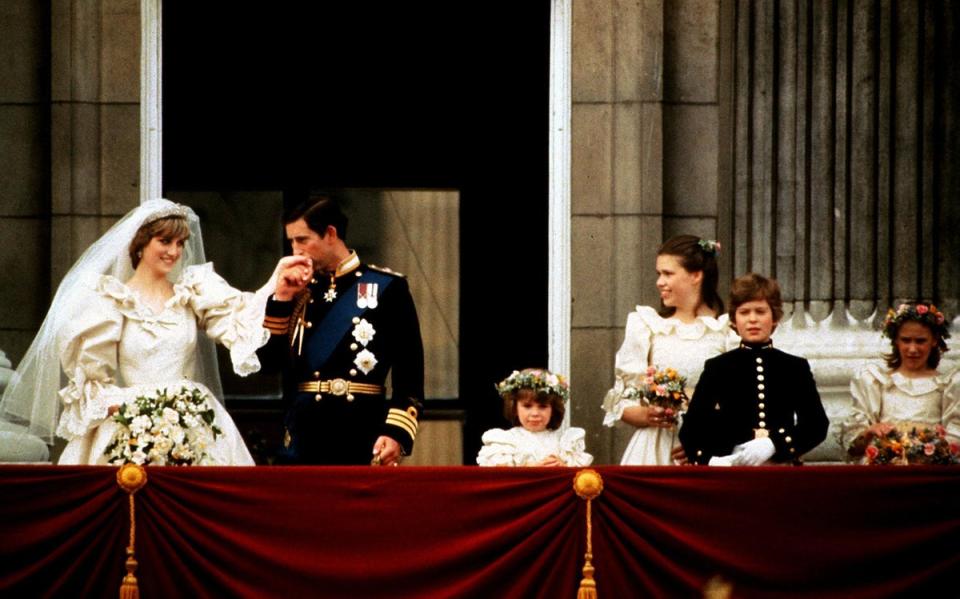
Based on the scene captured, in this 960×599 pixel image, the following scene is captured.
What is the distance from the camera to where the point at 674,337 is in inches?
401

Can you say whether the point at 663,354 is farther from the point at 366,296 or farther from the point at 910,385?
the point at 366,296

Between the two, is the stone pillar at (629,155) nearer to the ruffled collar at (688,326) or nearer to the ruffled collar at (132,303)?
the ruffled collar at (688,326)

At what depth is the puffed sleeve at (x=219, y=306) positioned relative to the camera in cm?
980

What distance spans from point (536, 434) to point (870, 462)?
171cm

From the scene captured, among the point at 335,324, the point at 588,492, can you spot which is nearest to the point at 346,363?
the point at 335,324

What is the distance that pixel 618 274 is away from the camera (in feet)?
39.0

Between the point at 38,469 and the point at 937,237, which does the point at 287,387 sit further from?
the point at 937,237

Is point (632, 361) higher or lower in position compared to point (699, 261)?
lower

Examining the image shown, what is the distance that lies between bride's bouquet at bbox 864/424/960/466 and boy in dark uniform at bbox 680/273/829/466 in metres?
0.40

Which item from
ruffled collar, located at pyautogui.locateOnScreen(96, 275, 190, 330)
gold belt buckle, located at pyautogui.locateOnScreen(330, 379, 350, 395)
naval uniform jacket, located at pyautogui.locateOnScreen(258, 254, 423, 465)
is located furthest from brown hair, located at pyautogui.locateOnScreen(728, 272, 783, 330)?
→ ruffled collar, located at pyautogui.locateOnScreen(96, 275, 190, 330)

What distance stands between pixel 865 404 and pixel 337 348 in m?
2.86

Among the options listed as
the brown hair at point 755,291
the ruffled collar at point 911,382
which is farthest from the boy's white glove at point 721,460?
the ruffled collar at point 911,382

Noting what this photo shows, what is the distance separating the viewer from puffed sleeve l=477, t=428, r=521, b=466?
32.4 feet

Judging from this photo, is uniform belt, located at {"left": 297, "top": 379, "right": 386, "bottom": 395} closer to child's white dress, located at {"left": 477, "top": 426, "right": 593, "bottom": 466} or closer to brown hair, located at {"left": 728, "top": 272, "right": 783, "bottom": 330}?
child's white dress, located at {"left": 477, "top": 426, "right": 593, "bottom": 466}
